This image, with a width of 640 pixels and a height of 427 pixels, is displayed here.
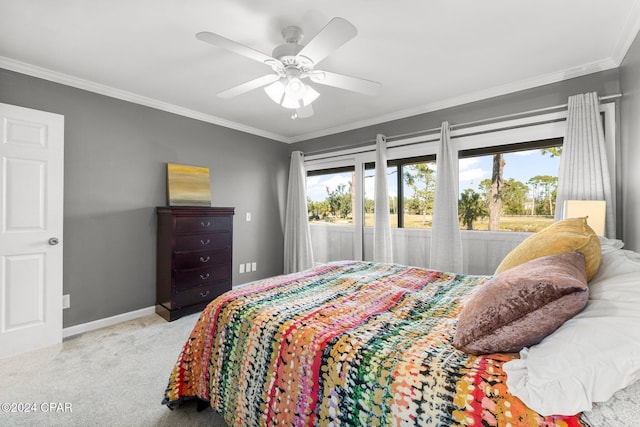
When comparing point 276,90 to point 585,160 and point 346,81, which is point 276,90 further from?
point 585,160

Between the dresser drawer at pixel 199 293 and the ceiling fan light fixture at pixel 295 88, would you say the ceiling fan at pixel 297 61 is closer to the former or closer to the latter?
the ceiling fan light fixture at pixel 295 88

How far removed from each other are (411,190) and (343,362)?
9.79ft

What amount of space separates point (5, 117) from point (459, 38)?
358 centimetres

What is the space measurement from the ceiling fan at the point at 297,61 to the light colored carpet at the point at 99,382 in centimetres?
218

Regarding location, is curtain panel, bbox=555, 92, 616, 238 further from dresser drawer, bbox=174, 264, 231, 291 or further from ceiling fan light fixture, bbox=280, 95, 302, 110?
dresser drawer, bbox=174, 264, 231, 291

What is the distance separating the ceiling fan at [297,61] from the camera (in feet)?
5.32

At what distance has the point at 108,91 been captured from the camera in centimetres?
294

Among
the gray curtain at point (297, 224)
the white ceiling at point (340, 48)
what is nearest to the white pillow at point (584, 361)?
the white ceiling at point (340, 48)

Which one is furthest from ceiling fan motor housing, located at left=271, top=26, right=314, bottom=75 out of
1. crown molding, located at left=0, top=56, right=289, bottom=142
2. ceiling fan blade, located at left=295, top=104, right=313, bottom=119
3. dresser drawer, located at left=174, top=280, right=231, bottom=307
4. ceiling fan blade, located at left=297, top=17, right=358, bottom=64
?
dresser drawer, located at left=174, top=280, right=231, bottom=307

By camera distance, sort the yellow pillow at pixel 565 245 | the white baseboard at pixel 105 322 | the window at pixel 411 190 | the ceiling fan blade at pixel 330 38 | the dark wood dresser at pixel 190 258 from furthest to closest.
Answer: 1. the window at pixel 411 190
2. the dark wood dresser at pixel 190 258
3. the white baseboard at pixel 105 322
4. the ceiling fan blade at pixel 330 38
5. the yellow pillow at pixel 565 245

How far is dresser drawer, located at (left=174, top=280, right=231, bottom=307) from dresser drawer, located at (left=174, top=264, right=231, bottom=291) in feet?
0.18

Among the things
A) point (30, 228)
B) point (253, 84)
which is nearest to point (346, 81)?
point (253, 84)

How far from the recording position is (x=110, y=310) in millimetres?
2990

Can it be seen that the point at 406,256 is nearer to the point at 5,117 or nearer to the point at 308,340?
the point at 308,340
